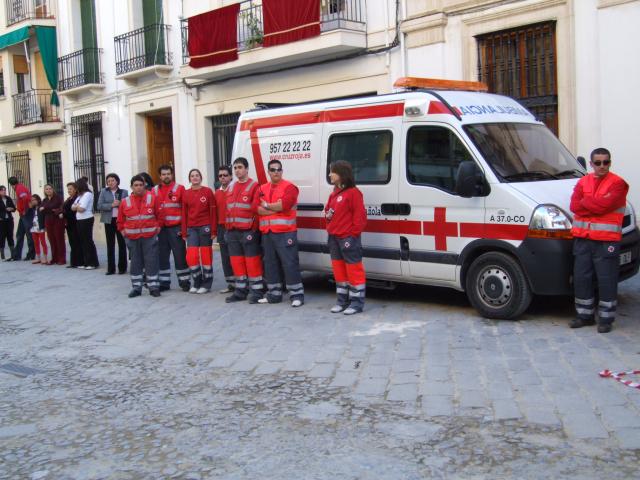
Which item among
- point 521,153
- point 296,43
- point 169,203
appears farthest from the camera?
point 296,43

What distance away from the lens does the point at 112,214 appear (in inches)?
509

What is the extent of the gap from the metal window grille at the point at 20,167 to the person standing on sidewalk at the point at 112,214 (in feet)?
42.0

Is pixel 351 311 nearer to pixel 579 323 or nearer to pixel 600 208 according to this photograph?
pixel 579 323

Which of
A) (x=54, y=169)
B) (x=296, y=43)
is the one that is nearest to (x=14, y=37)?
(x=54, y=169)

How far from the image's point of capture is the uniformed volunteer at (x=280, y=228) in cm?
901

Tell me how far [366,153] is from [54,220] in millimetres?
8742

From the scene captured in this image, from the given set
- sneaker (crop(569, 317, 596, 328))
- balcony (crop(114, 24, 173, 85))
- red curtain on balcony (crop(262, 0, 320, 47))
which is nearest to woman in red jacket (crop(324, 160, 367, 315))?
sneaker (crop(569, 317, 596, 328))

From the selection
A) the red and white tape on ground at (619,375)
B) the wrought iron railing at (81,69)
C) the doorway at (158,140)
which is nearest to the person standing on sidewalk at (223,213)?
the red and white tape on ground at (619,375)

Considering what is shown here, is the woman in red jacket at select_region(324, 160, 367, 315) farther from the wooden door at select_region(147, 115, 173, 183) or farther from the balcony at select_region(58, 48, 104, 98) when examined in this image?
the balcony at select_region(58, 48, 104, 98)

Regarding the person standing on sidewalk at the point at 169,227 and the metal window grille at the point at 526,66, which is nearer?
the person standing on sidewalk at the point at 169,227

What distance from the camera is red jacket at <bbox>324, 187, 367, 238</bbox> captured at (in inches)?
328

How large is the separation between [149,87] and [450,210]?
12734 mm

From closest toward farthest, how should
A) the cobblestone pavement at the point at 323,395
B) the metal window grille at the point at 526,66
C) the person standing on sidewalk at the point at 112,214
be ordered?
the cobblestone pavement at the point at 323,395 → the metal window grille at the point at 526,66 → the person standing on sidewalk at the point at 112,214

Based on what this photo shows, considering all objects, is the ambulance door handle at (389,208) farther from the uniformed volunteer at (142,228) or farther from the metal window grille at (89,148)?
the metal window grille at (89,148)
